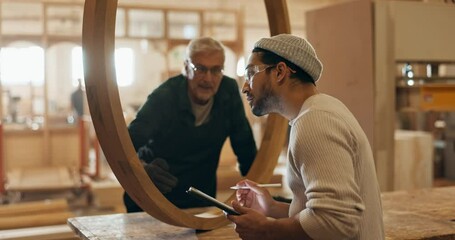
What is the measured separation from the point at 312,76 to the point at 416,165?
2412 millimetres

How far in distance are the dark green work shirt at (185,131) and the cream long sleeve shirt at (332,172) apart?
0.97 m

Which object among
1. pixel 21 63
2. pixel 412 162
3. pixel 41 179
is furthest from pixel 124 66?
pixel 412 162

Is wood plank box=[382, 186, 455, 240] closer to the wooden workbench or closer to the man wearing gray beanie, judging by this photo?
the wooden workbench

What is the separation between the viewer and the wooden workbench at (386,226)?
1.74 metres

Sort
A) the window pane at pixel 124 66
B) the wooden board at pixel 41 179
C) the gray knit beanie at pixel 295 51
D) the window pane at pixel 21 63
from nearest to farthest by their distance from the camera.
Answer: the gray knit beanie at pixel 295 51, the wooden board at pixel 41 179, the window pane at pixel 21 63, the window pane at pixel 124 66

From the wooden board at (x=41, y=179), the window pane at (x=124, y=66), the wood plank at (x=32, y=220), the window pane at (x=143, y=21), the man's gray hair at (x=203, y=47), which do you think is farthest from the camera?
the window pane at (x=124, y=66)

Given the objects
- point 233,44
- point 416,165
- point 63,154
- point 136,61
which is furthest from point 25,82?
point 416,165

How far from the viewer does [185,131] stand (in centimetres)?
224

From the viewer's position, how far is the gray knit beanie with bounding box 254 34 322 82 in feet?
4.27

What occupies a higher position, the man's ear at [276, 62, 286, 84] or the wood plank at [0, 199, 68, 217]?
the man's ear at [276, 62, 286, 84]

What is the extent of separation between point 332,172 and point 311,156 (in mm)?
61

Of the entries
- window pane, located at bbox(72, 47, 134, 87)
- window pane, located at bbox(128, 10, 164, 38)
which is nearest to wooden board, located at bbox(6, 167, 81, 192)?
window pane, located at bbox(128, 10, 164, 38)

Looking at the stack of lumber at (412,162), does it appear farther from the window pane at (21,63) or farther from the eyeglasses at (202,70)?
the window pane at (21,63)

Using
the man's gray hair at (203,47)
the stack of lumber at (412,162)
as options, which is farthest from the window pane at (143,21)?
the man's gray hair at (203,47)
